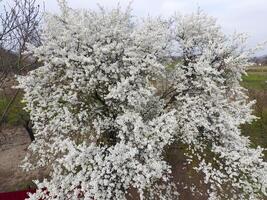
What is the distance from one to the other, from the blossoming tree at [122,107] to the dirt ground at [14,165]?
9.65 m

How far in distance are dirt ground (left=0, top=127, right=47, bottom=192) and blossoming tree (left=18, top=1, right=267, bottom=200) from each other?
31.7 ft

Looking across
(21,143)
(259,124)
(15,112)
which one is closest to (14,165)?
(15,112)

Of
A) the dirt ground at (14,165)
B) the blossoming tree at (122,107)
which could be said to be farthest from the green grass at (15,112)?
the blossoming tree at (122,107)

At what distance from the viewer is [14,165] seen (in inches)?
1168

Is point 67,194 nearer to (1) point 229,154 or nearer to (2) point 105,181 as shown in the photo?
(2) point 105,181

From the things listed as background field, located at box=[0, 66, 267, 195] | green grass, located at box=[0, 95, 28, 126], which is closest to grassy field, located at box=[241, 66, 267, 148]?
background field, located at box=[0, 66, 267, 195]

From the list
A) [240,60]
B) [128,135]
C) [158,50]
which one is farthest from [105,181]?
[240,60]

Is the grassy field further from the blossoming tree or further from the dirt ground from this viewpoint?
the blossoming tree

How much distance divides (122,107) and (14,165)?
18.0 meters

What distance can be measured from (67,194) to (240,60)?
742 centimetres

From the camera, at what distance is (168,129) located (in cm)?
1322

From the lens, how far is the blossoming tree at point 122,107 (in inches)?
520

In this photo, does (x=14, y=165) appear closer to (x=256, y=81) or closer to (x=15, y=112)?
(x=15, y=112)

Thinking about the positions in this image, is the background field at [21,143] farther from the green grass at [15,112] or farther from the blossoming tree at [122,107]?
the blossoming tree at [122,107]
